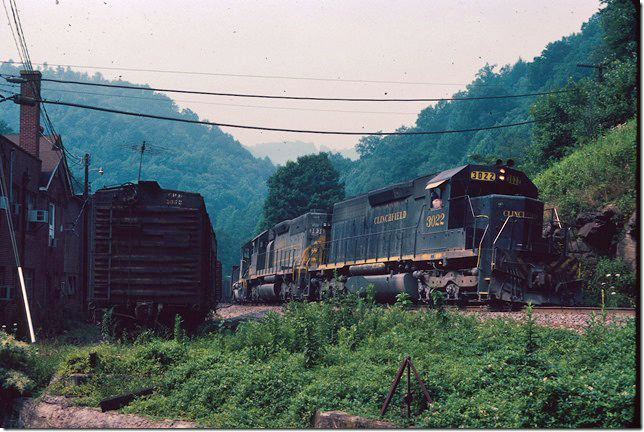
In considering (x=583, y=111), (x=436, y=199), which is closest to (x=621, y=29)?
(x=583, y=111)

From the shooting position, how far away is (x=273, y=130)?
20312mm

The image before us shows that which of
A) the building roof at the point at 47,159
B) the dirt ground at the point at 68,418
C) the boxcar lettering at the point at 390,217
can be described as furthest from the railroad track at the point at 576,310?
the building roof at the point at 47,159

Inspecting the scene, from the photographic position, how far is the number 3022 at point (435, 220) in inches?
843

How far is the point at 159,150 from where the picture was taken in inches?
1443

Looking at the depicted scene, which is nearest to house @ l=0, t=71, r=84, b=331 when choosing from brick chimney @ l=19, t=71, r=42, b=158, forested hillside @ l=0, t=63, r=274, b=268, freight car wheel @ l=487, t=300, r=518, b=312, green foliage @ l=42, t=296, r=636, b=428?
brick chimney @ l=19, t=71, r=42, b=158

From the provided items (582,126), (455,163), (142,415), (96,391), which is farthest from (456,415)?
(455,163)

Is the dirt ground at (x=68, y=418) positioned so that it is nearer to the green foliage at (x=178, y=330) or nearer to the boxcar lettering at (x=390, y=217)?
the green foliage at (x=178, y=330)

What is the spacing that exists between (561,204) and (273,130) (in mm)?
14782

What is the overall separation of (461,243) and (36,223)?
607 inches

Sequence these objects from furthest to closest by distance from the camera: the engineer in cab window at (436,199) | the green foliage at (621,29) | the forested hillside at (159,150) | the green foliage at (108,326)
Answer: the green foliage at (621,29)
the forested hillside at (159,150)
the engineer in cab window at (436,199)
the green foliage at (108,326)

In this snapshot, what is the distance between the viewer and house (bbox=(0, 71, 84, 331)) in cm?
2233

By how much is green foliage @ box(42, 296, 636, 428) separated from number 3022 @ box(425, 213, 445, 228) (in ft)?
17.3

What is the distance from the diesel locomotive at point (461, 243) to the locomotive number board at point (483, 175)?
0.03m

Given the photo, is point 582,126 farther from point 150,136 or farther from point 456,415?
point 456,415
